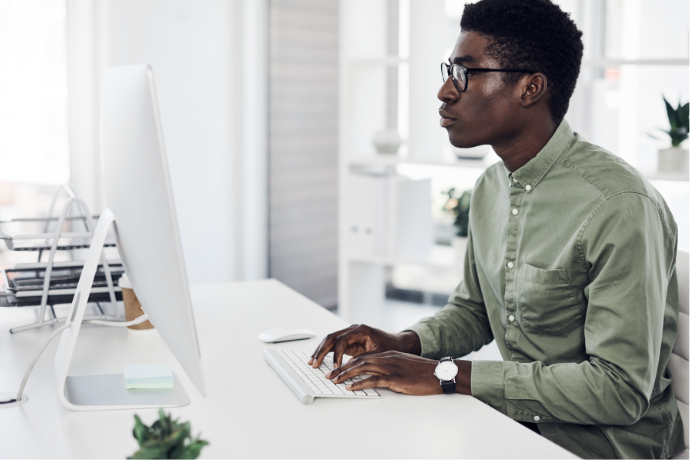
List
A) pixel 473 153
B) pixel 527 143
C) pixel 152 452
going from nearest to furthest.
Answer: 1. pixel 152 452
2. pixel 527 143
3. pixel 473 153

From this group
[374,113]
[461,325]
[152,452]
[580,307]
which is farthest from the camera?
[374,113]

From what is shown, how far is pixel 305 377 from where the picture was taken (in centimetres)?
114

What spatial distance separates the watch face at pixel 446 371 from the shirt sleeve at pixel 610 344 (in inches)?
1.4

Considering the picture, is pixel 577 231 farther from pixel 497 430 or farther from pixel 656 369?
pixel 497 430

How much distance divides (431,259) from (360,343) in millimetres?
1545

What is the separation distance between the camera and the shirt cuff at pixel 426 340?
1.36 m

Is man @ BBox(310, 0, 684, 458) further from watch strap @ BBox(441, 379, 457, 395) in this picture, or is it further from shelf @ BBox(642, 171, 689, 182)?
shelf @ BBox(642, 171, 689, 182)

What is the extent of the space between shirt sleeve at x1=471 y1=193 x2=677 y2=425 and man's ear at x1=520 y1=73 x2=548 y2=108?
0.89 ft

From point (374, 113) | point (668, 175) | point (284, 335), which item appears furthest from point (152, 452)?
point (374, 113)

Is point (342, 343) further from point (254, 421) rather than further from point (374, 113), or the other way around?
point (374, 113)

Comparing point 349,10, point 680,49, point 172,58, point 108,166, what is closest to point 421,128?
point 349,10

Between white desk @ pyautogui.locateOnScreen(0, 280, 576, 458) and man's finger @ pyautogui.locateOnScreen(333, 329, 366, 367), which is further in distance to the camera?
man's finger @ pyautogui.locateOnScreen(333, 329, 366, 367)

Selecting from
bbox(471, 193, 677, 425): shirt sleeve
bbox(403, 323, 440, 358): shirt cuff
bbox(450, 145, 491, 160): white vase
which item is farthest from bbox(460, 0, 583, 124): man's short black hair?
bbox(450, 145, 491, 160): white vase

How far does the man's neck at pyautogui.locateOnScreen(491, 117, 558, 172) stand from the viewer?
4.36ft
